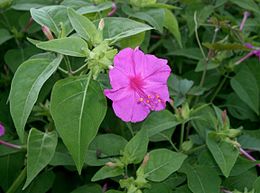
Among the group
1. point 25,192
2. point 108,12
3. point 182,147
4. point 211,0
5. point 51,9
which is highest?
point 51,9

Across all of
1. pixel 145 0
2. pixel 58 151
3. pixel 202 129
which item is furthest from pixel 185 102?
pixel 58 151

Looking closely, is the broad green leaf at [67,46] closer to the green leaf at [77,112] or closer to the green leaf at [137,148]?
the green leaf at [77,112]

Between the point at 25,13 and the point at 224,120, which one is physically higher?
the point at 25,13

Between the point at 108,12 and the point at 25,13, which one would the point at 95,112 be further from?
the point at 25,13

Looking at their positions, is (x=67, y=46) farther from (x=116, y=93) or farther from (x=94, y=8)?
(x=94, y=8)

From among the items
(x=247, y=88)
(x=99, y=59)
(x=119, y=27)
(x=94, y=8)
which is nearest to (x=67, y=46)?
(x=99, y=59)

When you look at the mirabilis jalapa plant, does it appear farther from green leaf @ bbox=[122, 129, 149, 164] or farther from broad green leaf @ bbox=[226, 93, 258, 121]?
broad green leaf @ bbox=[226, 93, 258, 121]

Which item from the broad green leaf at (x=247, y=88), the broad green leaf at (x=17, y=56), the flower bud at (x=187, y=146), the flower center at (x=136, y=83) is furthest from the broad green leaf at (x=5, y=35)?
the broad green leaf at (x=247, y=88)
